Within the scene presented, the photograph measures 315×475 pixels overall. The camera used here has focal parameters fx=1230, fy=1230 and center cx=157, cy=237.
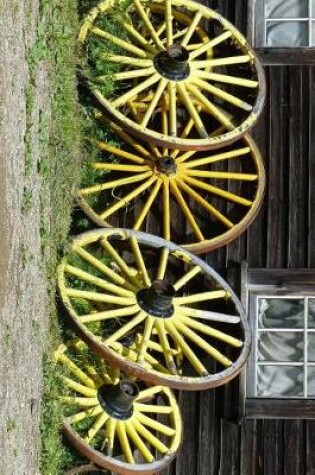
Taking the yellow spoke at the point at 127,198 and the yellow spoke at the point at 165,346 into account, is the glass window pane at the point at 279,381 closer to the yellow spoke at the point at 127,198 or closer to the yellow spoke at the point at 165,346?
the yellow spoke at the point at 165,346

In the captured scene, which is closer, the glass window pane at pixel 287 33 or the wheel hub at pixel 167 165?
the wheel hub at pixel 167 165

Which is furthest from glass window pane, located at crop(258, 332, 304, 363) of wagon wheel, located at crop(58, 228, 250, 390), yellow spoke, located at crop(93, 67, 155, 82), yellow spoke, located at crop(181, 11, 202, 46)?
yellow spoke, located at crop(181, 11, 202, 46)

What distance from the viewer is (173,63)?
10.0m

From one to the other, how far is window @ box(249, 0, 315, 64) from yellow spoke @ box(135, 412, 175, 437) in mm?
3514

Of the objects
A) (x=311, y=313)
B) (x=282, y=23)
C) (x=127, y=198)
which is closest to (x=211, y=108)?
(x=127, y=198)

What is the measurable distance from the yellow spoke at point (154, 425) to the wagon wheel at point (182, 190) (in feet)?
4.78

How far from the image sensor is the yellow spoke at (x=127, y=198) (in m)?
10.2

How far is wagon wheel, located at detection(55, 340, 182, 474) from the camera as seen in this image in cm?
927

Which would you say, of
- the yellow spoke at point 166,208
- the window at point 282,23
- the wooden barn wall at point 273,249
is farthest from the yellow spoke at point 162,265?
the window at point 282,23

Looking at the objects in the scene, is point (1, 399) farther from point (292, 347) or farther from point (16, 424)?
point (292, 347)

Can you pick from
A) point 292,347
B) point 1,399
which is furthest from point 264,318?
point 1,399

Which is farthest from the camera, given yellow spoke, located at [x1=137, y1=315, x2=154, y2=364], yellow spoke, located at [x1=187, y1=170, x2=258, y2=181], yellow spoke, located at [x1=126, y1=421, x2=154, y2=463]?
yellow spoke, located at [x1=187, y1=170, x2=258, y2=181]

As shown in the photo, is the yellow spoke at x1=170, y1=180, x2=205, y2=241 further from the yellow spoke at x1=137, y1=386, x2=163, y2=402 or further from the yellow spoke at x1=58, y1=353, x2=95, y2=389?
the yellow spoke at x1=58, y1=353, x2=95, y2=389

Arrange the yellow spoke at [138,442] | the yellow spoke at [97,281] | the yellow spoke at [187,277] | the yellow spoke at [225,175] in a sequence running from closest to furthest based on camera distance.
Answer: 1. the yellow spoke at [97,281]
2. the yellow spoke at [138,442]
3. the yellow spoke at [187,277]
4. the yellow spoke at [225,175]
